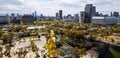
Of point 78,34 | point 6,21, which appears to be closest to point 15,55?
point 78,34

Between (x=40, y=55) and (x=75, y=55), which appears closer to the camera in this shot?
(x=75, y=55)

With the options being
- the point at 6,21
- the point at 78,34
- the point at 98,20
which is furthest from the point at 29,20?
the point at 78,34

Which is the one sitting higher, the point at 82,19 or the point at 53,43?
the point at 53,43

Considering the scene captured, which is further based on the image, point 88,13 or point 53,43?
point 88,13

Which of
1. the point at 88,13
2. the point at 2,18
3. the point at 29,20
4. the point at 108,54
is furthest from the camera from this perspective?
the point at 88,13

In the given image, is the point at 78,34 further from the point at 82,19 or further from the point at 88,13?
the point at 88,13

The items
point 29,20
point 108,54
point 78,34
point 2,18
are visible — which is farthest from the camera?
point 29,20

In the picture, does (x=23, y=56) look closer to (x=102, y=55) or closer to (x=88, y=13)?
(x=102, y=55)

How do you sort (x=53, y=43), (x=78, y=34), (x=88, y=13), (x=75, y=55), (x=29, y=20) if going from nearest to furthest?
(x=53, y=43), (x=75, y=55), (x=78, y=34), (x=29, y=20), (x=88, y=13)

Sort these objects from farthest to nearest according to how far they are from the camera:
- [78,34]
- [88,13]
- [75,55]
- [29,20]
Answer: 1. [88,13]
2. [29,20]
3. [78,34]
4. [75,55]
